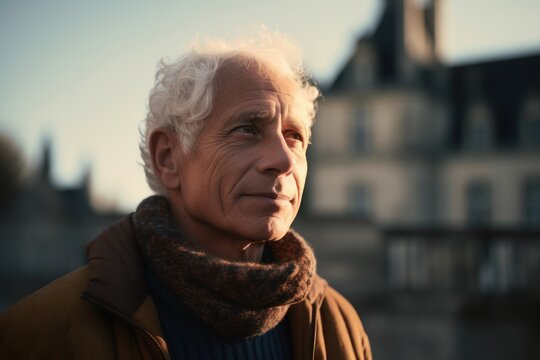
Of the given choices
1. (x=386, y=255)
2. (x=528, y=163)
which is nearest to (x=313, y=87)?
(x=386, y=255)

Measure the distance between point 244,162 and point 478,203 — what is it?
31.3m

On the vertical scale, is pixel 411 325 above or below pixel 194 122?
below

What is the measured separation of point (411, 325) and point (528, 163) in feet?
65.2

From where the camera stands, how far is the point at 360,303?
1391 cm

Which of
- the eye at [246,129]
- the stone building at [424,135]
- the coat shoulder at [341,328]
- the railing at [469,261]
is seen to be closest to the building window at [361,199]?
the stone building at [424,135]

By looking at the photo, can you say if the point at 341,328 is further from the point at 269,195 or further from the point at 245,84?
the point at 245,84

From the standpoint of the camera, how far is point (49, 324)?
6.04 feet

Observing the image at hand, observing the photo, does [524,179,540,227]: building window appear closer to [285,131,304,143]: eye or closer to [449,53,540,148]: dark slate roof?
[449,53,540,148]: dark slate roof

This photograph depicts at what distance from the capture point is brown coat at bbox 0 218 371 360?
1.82 meters

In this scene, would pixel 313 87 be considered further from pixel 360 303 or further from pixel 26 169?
pixel 26 169

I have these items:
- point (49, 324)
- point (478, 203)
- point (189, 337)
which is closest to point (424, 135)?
point (478, 203)

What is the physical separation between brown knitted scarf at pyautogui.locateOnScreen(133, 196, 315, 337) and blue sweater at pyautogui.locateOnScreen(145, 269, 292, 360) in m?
0.04

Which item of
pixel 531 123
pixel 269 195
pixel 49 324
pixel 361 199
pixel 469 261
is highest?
pixel 269 195

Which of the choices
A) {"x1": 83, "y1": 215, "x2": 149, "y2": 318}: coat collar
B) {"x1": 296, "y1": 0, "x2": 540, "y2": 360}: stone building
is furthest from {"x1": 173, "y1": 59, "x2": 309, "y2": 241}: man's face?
{"x1": 296, "y1": 0, "x2": 540, "y2": 360}: stone building
